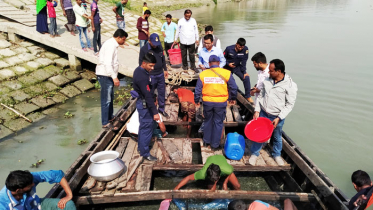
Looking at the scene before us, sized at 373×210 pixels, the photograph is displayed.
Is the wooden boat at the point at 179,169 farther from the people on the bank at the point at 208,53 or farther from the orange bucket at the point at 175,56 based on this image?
the orange bucket at the point at 175,56

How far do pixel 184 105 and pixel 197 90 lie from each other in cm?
184

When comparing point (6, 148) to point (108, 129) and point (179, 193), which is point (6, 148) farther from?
point (179, 193)

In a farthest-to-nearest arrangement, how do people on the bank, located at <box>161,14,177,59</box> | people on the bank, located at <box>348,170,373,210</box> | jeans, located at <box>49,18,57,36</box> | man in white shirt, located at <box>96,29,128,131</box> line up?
jeans, located at <box>49,18,57,36</box> < people on the bank, located at <box>161,14,177,59</box> < man in white shirt, located at <box>96,29,128,131</box> < people on the bank, located at <box>348,170,373,210</box>

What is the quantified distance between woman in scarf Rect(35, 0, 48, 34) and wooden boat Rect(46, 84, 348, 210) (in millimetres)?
6264

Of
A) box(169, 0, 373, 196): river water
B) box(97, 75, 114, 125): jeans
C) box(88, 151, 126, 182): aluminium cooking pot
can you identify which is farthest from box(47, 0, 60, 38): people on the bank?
box(169, 0, 373, 196): river water

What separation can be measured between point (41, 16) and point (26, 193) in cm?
846

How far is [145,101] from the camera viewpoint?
418 centimetres

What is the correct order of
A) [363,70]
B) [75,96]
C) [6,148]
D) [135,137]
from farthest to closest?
Answer: [363,70]
[75,96]
[6,148]
[135,137]

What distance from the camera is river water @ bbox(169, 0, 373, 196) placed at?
711cm

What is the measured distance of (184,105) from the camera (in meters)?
6.39

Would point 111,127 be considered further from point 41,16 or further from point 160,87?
point 41,16

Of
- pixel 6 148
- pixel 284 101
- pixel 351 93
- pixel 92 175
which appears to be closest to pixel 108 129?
pixel 92 175

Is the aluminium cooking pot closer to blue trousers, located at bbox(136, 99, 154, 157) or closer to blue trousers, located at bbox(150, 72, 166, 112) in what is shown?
blue trousers, located at bbox(136, 99, 154, 157)

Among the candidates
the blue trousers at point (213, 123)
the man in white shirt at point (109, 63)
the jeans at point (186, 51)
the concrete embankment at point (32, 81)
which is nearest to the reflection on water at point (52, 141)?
the concrete embankment at point (32, 81)
